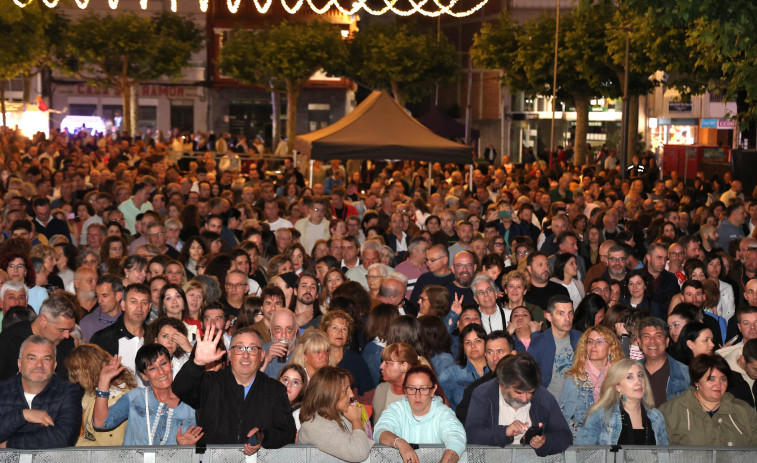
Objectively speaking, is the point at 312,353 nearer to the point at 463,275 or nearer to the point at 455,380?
the point at 455,380

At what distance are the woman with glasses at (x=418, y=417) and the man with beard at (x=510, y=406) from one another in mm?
244

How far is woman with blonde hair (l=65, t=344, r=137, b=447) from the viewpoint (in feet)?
21.4

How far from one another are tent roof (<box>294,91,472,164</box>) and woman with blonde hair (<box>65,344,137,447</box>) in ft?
40.7

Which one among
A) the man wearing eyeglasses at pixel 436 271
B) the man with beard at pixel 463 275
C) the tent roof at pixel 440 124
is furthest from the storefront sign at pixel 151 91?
the man with beard at pixel 463 275

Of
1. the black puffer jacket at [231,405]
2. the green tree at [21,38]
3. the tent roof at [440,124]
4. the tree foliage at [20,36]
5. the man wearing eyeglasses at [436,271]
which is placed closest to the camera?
the black puffer jacket at [231,405]

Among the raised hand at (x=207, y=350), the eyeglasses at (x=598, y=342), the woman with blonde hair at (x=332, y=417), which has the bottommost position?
the woman with blonde hair at (x=332, y=417)

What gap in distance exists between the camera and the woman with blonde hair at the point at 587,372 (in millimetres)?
7109

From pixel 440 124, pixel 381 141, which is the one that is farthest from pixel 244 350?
pixel 440 124

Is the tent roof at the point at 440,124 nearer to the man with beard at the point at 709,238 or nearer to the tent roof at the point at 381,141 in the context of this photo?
the tent roof at the point at 381,141

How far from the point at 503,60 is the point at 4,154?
1867 cm

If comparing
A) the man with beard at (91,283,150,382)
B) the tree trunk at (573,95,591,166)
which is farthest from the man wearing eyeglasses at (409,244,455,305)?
the tree trunk at (573,95,591,166)

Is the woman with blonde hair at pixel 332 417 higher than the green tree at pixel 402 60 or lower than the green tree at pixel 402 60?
lower

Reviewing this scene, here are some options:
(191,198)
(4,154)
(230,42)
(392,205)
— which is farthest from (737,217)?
(230,42)

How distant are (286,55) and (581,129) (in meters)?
12.5
